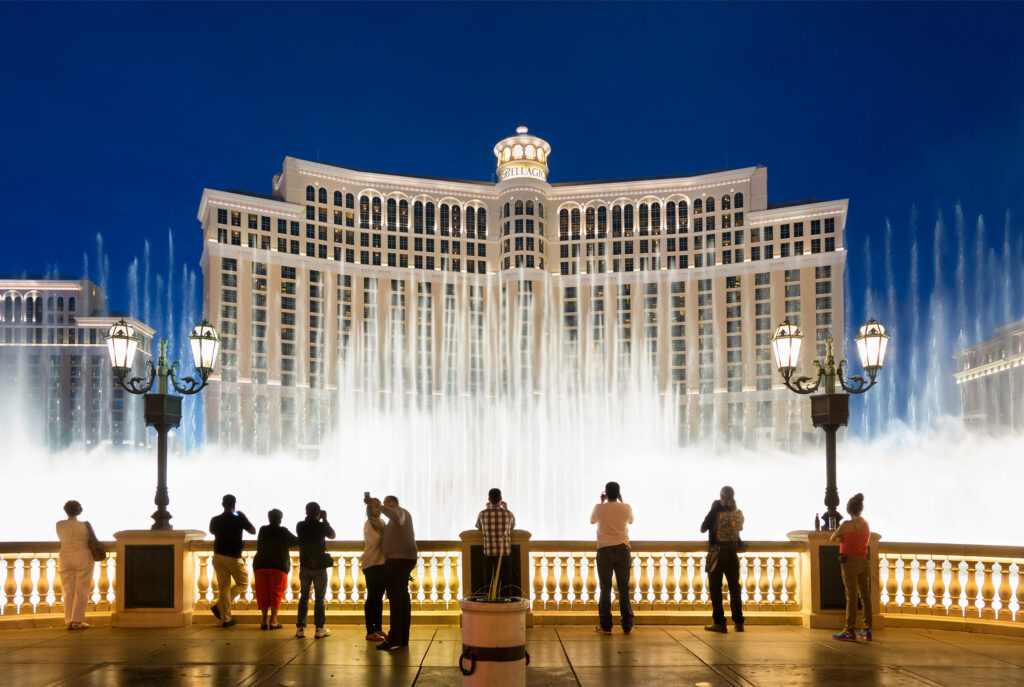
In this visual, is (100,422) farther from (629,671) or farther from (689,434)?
(629,671)

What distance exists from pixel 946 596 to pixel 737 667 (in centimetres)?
408

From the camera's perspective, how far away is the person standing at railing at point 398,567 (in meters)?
9.45

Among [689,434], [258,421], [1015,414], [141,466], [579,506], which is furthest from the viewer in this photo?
[689,434]

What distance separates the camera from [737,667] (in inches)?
337

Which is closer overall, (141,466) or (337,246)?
(141,466)

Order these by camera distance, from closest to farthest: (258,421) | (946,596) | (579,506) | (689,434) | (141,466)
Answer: (946,596) → (579,506) → (141,466) → (258,421) → (689,434)

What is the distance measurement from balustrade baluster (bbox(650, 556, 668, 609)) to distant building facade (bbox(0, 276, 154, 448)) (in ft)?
417

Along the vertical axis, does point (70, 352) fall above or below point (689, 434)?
above

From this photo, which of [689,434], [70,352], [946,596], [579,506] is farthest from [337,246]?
[946,596]

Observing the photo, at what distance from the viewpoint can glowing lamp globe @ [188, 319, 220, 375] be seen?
42.2 feet

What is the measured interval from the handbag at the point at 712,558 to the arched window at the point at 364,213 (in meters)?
90.5

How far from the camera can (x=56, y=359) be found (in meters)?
127

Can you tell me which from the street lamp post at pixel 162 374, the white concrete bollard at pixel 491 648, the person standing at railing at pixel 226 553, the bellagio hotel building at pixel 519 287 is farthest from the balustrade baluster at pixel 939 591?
the bellagio hotel building at pixel 519 287

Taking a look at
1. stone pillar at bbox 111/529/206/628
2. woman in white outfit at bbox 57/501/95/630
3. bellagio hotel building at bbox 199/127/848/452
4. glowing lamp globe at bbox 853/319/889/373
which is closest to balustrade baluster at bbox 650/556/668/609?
glowing lamp globe at bbox 853/319/889/373
